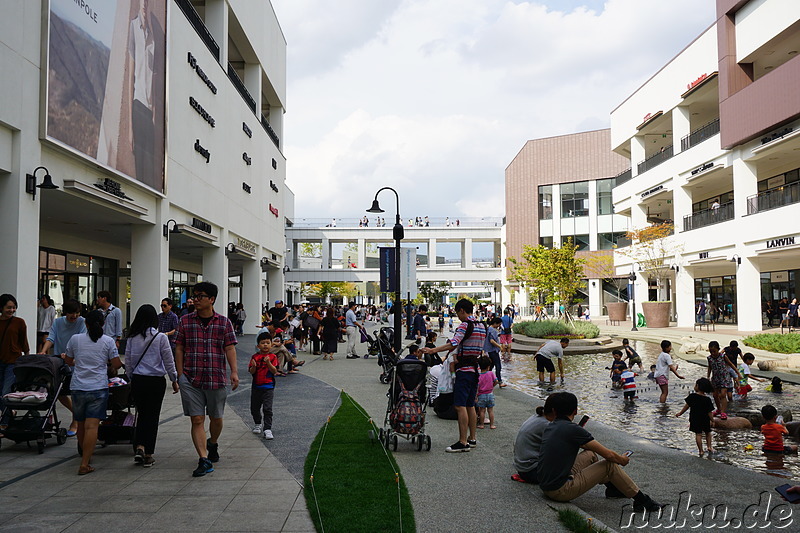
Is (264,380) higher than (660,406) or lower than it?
higher

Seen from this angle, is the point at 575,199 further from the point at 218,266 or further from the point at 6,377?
the point at 6,377

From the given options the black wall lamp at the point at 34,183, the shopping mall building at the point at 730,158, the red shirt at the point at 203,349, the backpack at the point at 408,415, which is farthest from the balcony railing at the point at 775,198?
the black wall lamp at the point at 34,183

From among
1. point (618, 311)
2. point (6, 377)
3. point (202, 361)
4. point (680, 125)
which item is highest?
point (680, 125)

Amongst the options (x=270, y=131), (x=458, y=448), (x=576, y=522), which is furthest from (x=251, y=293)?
(x=576, y=522)

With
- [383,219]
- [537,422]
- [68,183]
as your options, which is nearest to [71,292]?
[68,183]

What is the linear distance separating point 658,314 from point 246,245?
24218mm

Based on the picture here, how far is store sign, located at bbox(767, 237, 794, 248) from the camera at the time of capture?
25.4 metres

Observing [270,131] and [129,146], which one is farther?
[270,131]

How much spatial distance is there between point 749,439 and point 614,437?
7.04ft

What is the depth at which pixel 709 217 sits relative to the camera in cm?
3259

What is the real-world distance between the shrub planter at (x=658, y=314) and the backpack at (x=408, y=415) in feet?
106

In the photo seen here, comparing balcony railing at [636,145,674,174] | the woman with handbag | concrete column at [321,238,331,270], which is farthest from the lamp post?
concrete column at [321,238,331,270]

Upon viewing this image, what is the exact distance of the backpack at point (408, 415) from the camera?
24.8 feet

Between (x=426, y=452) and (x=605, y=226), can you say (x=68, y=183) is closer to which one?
(x=426, y=452)
